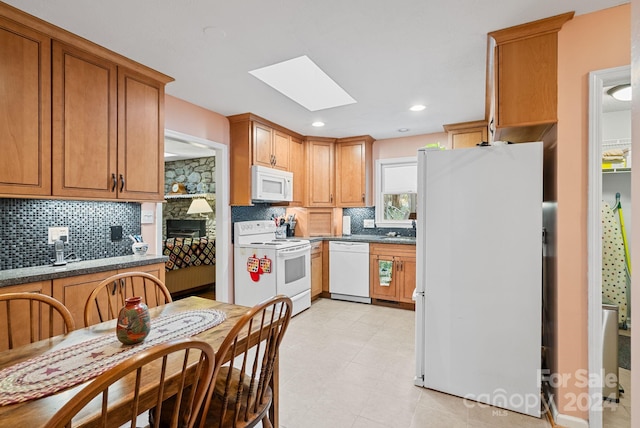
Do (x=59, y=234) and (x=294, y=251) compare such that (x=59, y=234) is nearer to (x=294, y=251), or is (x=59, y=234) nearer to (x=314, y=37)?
(x=294, y=251)

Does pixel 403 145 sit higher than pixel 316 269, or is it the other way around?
pixel 403 145

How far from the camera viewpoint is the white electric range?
3.55 metres

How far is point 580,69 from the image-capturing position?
1763 millimetres

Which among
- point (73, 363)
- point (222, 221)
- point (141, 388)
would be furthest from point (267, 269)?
point (141, 388)

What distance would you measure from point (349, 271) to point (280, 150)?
1901 mm

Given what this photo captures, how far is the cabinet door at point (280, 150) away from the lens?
4043 millimetres

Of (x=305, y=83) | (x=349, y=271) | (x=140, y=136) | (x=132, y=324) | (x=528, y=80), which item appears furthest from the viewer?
(x=349, y=271)

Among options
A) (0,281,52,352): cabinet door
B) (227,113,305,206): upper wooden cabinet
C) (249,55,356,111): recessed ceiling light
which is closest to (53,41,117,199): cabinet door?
(0,281,52,352): cabinet door

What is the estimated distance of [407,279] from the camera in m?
3.98

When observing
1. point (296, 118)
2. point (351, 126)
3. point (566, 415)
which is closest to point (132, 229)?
point (296, 118)

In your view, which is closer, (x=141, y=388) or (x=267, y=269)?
(x=141, y=388)

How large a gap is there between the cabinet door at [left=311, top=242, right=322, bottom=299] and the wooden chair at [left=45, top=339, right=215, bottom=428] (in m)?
3.23

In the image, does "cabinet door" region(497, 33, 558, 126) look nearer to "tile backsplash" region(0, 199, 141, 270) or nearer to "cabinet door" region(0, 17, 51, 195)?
"cabinet door" region(0, 17, 51, 195)

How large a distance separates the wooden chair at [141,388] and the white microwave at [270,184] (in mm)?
2683
